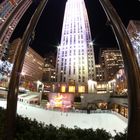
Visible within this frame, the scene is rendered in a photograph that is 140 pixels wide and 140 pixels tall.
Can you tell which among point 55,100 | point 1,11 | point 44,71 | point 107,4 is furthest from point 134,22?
point 44,71

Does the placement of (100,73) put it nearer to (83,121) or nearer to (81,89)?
(81,89)

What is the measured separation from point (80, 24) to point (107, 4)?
286 feet

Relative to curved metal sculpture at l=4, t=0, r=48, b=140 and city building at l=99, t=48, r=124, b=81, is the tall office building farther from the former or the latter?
curved metal sculpture at l=4, t=0, r=48, b=140

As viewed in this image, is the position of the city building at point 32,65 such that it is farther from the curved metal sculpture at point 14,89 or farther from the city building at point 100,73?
the curved metal sculpture at point 14,89

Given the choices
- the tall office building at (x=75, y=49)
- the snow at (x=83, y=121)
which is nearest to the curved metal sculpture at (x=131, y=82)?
the snow at (x=83, y=121)

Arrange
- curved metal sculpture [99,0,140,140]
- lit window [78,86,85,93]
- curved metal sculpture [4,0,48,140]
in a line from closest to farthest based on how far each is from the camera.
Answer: curved metal sculpture [99,0,140,140]
curved metal sculpture [4,0,48,140]
lit window [78,86,85,93]

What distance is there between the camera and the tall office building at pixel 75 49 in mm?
81188

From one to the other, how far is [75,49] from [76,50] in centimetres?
80

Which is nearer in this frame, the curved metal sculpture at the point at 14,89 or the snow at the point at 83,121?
the curved metal sculpture at the point at 14,89

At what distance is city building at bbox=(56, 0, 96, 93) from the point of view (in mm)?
80500

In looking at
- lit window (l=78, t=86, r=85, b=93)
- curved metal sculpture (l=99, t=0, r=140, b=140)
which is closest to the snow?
curved metal sculpture (l=99, t=0, r=140, b=140)

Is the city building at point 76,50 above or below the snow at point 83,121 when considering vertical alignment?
above

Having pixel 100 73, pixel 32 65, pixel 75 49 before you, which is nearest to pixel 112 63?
pixel 100 73

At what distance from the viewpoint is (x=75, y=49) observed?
87.6 meters
